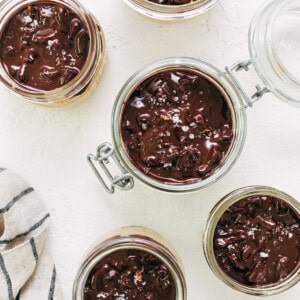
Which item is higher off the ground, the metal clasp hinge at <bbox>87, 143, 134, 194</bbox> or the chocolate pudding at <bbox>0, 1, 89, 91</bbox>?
the chocolate pudding at <bbox>0, 1, 89, 91</bbox>

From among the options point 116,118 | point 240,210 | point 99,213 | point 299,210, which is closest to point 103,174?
point 99,213

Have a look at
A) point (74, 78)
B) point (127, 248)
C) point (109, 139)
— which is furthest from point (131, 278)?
point (74, 78)

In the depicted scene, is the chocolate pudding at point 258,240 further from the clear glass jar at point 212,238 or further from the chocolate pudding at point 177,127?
the chocolate pudding at point 177,127

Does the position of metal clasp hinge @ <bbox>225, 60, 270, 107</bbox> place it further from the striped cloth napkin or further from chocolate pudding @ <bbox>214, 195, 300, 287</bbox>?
the striped cloth napkin

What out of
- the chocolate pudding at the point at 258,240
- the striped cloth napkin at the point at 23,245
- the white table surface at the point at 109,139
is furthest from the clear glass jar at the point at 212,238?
the striped cloth napkin at the point at 23,245

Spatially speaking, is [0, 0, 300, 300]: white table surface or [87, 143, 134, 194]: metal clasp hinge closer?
[87, 143, 134, 194]: metal clasp hinge

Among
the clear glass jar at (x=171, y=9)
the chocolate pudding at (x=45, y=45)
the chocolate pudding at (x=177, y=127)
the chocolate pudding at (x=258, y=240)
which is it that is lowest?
the chocolate pudding at (x=258, y=240)

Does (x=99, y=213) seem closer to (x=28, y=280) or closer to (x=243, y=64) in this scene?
(x=28, y=280)

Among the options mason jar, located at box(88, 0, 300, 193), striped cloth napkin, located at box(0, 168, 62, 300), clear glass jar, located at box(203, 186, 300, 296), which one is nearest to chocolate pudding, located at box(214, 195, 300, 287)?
clear glass jar, located at box(203, 186, 300, 296)
